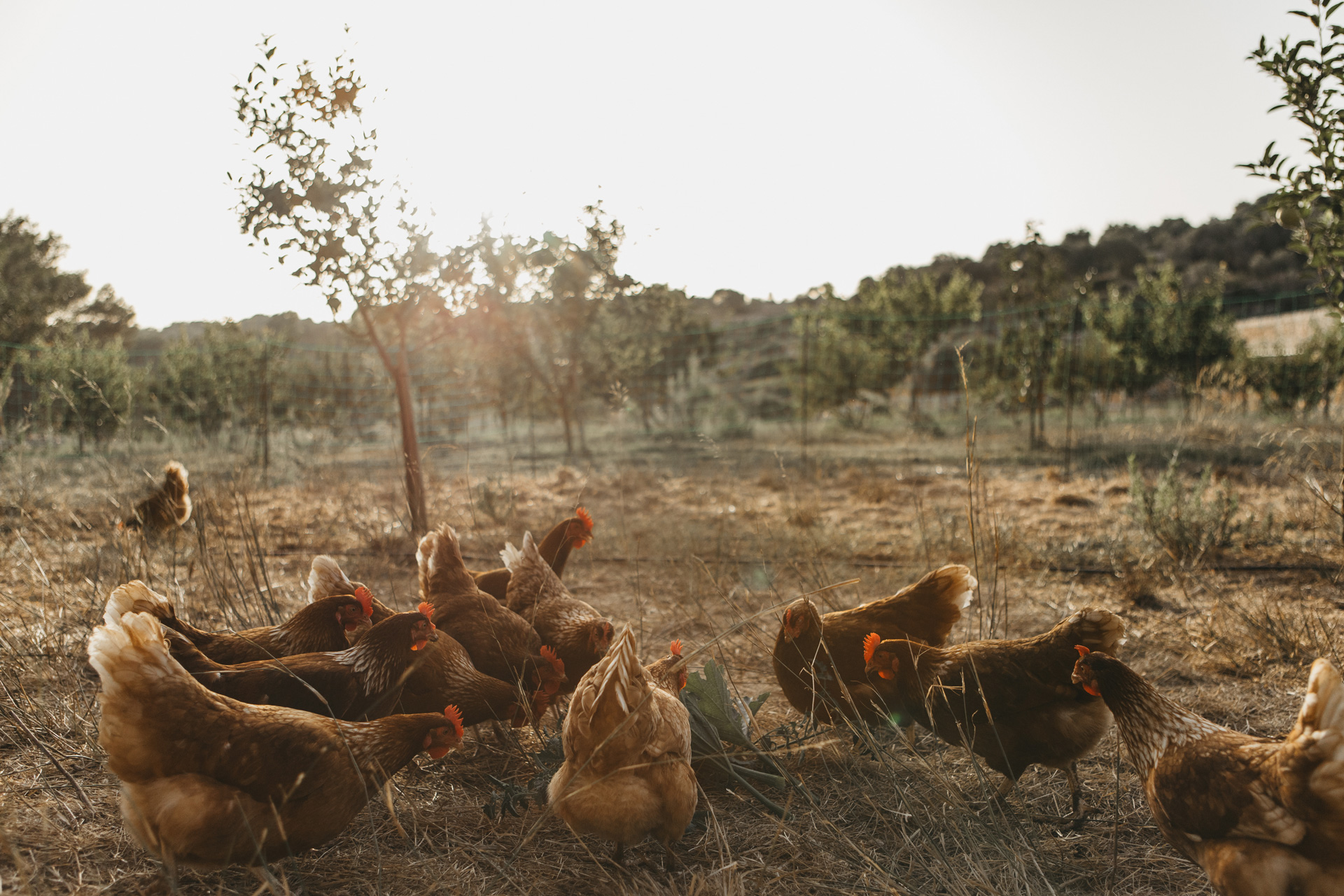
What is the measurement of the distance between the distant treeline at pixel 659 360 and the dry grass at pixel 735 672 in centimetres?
116

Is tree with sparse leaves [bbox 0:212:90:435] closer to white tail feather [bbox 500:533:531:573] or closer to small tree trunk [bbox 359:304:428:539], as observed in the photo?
small tree trunk [bbox 359:304:428:539]

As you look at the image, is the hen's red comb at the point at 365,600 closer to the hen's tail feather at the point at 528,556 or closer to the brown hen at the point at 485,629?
the brown hen at the point at 485,629

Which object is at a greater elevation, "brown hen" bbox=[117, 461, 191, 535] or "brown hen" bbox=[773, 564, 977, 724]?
"brown hen" bbox=[117, 461, 191, 535]

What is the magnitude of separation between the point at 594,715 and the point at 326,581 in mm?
1784

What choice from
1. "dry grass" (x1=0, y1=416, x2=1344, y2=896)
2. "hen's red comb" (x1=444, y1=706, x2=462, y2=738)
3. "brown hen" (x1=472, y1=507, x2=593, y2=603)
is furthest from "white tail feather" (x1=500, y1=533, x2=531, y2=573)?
"hen's red comb" (x1=444, y1=706, x2=462, y2=738)

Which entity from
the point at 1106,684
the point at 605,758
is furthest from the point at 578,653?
the point at 1106,684

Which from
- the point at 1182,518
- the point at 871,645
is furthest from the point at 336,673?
the point at 1182,518

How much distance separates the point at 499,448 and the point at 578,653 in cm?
1722

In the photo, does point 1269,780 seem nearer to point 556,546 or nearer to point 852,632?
point 852,632

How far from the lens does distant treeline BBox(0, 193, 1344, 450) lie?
9.86 meters

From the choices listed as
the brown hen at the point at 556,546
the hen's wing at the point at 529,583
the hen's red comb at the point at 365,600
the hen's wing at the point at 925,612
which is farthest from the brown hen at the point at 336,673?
the hen's wing at the point at 925,612

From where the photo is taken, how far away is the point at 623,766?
1935 millimetres

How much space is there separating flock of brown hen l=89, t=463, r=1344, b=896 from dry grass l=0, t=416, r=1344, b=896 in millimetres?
165

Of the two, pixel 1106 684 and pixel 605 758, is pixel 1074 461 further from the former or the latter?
pixel 605 758
